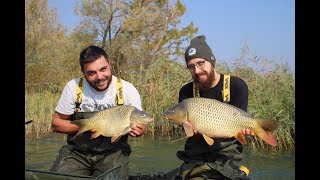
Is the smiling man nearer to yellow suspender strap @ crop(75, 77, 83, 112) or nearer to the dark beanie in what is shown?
yellow suspender strap @ crop(75, 77, 83, 112)

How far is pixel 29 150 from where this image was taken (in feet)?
27.2

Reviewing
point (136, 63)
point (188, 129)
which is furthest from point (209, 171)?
point (136, 63)

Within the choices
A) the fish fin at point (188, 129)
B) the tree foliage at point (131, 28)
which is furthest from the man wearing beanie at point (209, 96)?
the tree foliage at point (131, 28)

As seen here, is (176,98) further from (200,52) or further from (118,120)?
(118,120)

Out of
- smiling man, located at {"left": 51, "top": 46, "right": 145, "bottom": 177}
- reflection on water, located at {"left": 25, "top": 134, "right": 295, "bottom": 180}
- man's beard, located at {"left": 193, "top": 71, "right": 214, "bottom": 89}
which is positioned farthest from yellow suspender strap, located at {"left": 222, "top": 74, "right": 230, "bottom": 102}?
reflection on water, located at {"left": 25, "top": 134, "right": 295, "bottom": 180}

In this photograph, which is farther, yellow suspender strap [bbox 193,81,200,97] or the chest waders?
yellow suspender strap [bbox 193,81,200,97]

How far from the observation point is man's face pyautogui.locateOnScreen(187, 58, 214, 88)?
3.79m

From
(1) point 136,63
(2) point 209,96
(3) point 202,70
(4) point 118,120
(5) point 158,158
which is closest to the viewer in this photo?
(4) point 118,120

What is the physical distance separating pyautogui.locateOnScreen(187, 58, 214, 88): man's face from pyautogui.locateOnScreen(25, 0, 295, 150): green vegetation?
412cm

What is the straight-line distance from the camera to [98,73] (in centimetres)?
392

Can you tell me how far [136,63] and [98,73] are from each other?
1918cm
